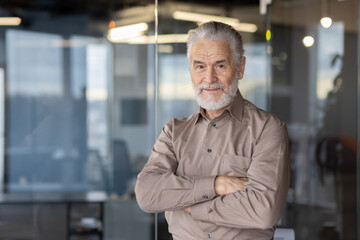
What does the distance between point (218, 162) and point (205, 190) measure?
210 mm

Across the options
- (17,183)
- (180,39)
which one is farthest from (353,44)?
(17,183)

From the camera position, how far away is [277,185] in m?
2.31

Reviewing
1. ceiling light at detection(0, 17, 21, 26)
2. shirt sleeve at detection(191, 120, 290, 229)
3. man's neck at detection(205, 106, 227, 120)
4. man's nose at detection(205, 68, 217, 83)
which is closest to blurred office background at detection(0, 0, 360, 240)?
ceiling light at detection(0, 17, 21, 26)

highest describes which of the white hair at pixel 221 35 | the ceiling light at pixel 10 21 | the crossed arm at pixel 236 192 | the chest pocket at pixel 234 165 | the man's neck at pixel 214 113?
the ceiling light at pixel 10 21

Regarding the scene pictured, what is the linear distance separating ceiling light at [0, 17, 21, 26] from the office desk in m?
1.84

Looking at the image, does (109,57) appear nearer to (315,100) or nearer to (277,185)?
(315,100)

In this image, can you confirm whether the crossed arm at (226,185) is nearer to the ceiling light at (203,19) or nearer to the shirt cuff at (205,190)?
the shirt cuff at (205,190)

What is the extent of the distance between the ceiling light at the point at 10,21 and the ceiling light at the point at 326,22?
10.9 ft

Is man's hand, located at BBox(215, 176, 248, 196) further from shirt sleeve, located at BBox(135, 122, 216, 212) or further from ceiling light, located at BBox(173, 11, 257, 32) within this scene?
ceiling light, located at BBox(173, 11, 257, 32)

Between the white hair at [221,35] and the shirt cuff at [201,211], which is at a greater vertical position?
the white hair at [221,35]

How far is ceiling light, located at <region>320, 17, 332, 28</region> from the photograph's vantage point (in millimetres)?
6199

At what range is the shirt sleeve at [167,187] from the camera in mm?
2375

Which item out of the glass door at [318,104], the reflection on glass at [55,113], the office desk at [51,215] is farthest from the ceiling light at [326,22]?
the office desk at [51,215]

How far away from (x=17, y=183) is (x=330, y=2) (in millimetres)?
3963
